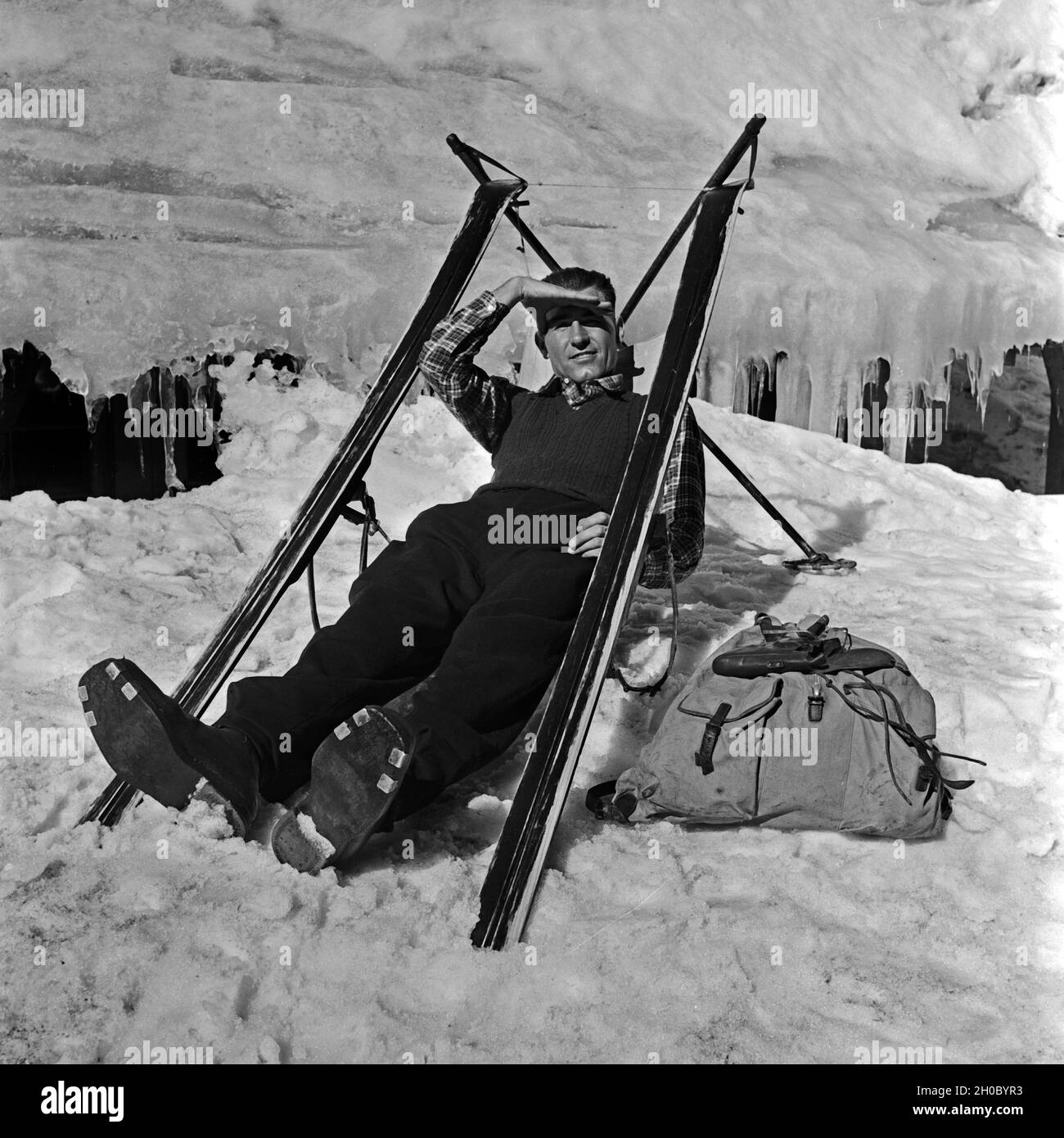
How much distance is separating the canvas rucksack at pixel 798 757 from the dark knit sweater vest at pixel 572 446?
0.64 m

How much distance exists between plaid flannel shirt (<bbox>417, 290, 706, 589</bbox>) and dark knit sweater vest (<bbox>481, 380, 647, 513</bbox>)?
0.33ft

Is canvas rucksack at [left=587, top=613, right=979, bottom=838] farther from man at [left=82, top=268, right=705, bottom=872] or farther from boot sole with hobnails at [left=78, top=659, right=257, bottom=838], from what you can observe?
boot sole with hobnails at [left=78, top=659, right=257, bottom=838]

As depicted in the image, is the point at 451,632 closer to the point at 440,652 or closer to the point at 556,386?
the point at 440,652

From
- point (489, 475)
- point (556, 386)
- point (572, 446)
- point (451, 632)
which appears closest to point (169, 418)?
point (489, 475)

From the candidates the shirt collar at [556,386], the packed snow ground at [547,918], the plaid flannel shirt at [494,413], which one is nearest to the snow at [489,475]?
the packed snow ground at [547,918]

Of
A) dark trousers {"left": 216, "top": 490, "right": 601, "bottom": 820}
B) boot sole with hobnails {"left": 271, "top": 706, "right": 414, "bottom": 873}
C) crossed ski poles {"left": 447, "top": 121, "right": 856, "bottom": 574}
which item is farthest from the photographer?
crossed ski poles {"left": 447, "top": 121, "right": 856, "bottom": 574}

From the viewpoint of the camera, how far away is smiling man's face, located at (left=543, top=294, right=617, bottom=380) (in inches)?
120

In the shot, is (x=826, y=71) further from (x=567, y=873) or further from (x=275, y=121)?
(x=567, y=873)

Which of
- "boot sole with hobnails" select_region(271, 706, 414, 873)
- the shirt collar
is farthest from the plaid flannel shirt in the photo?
"boot sole with hobnails" select_region(271, 706, 414, 873)

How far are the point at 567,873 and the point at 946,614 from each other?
2020mm

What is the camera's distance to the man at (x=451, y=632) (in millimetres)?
2041

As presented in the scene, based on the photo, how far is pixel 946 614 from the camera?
3.72 m

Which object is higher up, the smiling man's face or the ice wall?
the ice wall

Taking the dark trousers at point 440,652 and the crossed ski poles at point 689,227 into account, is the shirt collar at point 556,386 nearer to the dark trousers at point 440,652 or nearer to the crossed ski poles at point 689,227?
the crossed ski poles at point 689,227
